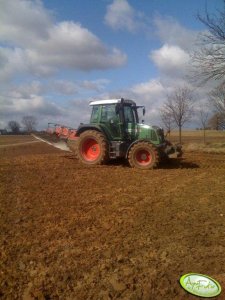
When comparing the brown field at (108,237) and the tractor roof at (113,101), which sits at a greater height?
the tractor roof at (113,101)

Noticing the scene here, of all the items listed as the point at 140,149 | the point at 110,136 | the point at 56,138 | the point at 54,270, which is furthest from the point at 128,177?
the point at 54,270

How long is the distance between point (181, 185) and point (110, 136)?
436 cm

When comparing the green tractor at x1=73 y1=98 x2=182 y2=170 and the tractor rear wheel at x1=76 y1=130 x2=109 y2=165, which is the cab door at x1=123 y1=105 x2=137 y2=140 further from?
the tractor rear wheel at x1=76 y1=130 x2=109 y2=165

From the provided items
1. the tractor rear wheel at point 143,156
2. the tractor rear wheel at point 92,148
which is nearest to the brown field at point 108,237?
the tractor rear wheel at point 143,156

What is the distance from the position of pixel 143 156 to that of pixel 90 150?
2386 mm

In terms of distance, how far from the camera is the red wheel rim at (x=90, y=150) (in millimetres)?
13734

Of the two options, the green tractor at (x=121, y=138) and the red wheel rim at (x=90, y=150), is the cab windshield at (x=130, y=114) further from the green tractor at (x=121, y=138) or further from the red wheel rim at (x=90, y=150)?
the red wheel rim at (x=90, y=150)

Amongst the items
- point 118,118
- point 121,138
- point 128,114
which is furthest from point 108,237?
point 128,114

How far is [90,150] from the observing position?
13.9m

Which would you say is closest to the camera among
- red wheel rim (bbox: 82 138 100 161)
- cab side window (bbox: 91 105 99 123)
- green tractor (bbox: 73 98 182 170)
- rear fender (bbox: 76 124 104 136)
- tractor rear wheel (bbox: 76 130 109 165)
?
green tractor (bbox: 73 98 182 170)

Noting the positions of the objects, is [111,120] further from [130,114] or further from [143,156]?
[143,156]

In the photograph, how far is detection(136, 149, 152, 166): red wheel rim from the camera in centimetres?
1258

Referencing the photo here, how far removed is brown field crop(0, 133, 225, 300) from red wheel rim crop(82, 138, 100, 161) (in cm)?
355

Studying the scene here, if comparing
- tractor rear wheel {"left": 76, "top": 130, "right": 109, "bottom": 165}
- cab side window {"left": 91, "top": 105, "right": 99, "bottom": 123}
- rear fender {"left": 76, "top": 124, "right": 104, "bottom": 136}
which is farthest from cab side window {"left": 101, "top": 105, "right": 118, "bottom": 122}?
tractor rear wheel {"left": 76, "top": 130, "right": 109, "bottom": 165}
